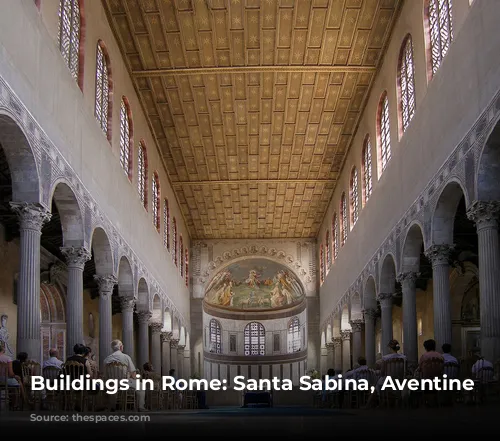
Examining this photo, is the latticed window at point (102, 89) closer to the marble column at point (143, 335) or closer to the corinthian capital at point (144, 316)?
the corinthian capital at point (144, 316)

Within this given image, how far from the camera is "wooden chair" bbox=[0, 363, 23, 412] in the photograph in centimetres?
1224

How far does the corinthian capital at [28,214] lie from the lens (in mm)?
14492

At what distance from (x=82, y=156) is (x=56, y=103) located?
238 cm

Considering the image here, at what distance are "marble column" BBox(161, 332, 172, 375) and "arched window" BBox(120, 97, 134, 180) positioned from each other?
11.4 m

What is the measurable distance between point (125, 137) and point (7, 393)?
1369 cm

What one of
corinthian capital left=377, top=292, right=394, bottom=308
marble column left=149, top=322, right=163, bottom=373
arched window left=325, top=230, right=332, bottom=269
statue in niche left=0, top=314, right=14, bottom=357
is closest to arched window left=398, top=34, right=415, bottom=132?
corinthian capital left=377, top=292, right=394, bottom=308

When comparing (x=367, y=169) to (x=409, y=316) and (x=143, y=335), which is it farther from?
(x=143, y=335)

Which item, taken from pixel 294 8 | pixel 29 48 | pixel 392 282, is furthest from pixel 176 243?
pixel 29 48

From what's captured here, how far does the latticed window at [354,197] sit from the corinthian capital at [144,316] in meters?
8.51

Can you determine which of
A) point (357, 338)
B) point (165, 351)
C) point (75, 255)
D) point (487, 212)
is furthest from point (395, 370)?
point (165, 351)

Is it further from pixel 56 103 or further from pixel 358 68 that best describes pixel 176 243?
pixel 56 103

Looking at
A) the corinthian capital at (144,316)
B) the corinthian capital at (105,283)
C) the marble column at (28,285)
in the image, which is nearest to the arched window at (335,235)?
the corinthian capital at (144,316)

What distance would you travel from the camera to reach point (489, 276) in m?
14.7

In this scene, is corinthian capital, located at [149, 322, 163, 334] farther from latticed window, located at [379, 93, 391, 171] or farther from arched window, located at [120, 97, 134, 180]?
latticed window, located at [379, 93, 391, 171]
